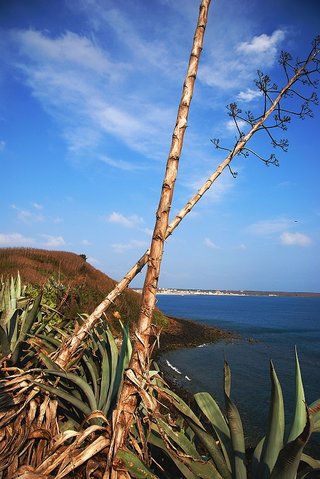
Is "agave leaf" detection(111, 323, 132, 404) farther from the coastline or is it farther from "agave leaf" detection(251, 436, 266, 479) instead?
the coastline

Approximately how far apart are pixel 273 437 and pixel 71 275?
2509cm

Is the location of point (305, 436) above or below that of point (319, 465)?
above

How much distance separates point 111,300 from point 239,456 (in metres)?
2.05

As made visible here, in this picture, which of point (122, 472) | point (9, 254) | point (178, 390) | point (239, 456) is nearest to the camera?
point (122, 472)

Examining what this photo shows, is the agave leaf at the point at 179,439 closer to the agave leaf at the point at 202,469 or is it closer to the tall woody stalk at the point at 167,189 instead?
the agave leaf at the point at 202,469

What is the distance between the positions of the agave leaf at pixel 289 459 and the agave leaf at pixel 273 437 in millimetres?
298

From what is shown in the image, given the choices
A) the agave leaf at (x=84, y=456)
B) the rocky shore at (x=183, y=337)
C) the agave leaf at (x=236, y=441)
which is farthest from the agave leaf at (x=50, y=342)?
the rocky shore at (x=183, y=337)

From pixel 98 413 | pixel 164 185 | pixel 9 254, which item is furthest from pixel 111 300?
pixel 9 254

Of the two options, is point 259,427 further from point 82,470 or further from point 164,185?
point 164,185

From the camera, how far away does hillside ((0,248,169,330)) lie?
781 inches

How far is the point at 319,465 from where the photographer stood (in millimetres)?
2352

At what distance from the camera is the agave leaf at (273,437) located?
7.84ft

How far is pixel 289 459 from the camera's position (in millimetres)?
2033

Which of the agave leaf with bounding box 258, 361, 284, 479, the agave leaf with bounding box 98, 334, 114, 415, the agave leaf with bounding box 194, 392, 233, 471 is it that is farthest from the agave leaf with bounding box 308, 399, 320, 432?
the agave leaf with bounding box 98, 334, 114, 415
